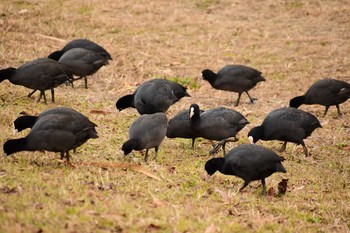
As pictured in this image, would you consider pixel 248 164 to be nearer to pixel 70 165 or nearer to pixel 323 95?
pixel 70 165

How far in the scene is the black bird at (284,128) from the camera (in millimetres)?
11586

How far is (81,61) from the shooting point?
1494cm

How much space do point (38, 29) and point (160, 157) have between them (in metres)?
10.9

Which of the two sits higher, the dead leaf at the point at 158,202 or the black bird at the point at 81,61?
the dead leaf at the point at 158,202

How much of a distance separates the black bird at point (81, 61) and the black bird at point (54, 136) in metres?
5.66

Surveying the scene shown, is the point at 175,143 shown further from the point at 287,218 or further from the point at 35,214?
the point at 35,214

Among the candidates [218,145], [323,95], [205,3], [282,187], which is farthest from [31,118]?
[205,3]

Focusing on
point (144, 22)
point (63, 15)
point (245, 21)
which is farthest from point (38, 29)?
point (245, 21)

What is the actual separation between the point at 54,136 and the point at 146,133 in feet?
5.62

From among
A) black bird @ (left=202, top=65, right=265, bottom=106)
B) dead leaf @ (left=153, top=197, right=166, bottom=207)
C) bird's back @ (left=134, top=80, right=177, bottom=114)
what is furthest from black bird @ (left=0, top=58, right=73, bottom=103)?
dead leaf @ (left=153, top=197, right=166, bottom=207)

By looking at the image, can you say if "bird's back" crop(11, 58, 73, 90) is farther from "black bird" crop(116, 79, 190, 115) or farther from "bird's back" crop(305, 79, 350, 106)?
"bird's back" crop(305, 79, 350, 106)

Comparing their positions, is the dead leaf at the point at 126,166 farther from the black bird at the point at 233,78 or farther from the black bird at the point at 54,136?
the black bird at the point at 233,78

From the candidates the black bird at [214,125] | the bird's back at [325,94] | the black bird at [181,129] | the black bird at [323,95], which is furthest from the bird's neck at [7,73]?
Answer: the bird's back at [325,94]

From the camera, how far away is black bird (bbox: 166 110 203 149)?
1145cm
